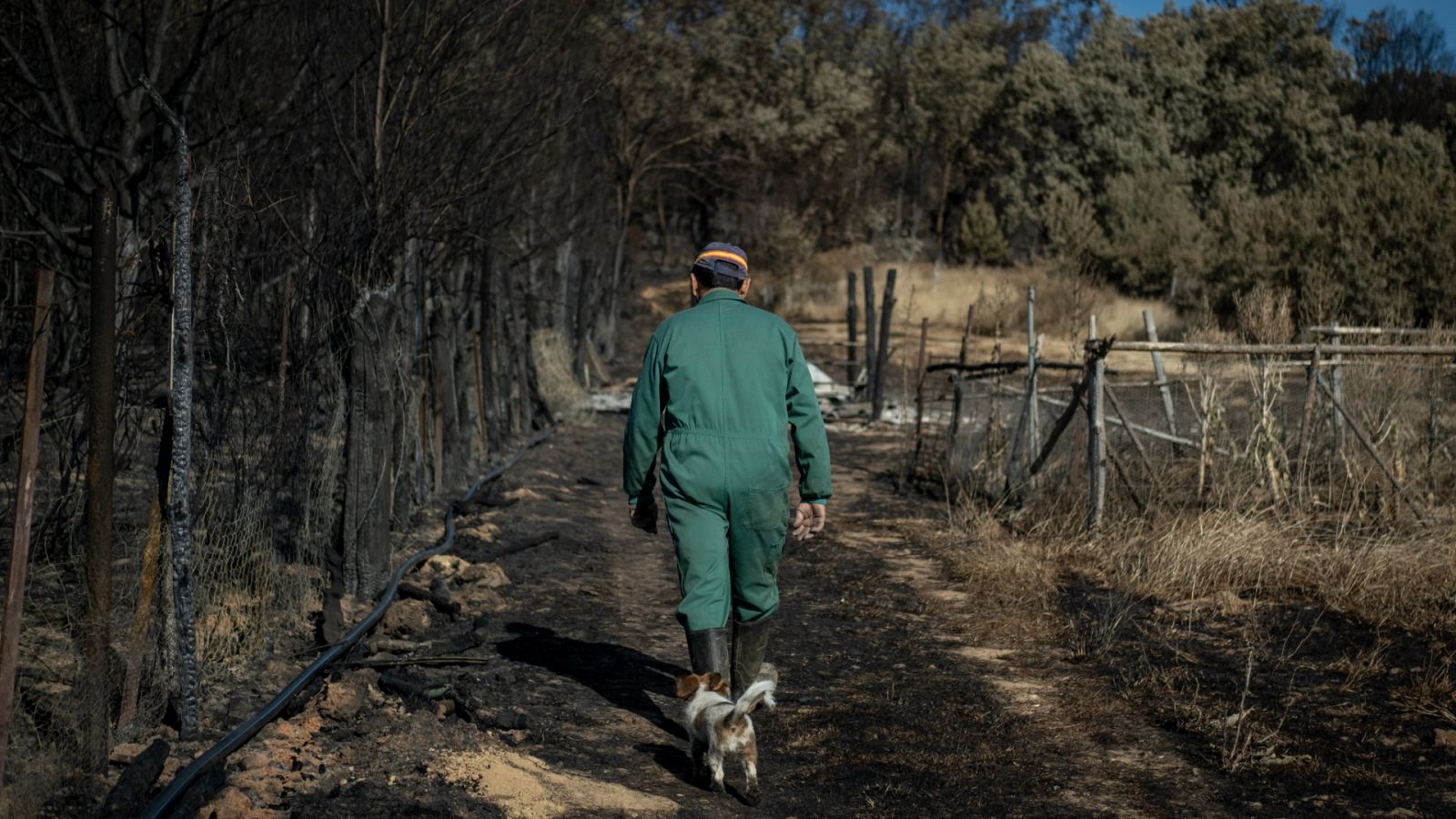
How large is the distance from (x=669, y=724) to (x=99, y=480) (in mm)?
2524

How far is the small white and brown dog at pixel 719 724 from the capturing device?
186 inches

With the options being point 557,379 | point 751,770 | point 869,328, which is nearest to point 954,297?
point 869,328

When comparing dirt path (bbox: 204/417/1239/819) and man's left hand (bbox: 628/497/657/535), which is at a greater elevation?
man's left hand (bbox: 628/497/657/535)

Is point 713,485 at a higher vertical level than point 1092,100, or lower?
lower

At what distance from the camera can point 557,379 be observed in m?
18.8

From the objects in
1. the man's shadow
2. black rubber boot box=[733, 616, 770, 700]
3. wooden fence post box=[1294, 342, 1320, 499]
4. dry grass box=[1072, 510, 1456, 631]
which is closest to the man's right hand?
black rubber boot box=[733, 616, 770, 700]

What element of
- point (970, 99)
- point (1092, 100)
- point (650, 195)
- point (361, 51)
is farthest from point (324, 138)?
point (970, 99)

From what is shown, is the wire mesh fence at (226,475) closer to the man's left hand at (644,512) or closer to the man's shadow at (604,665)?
the man's shadow at (604,665)

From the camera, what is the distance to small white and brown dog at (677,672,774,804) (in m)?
4.73

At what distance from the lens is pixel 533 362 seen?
640 inches

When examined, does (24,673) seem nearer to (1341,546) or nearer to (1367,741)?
(1367,741)

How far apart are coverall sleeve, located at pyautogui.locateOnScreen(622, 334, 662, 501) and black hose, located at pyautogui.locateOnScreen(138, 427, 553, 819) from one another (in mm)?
1607

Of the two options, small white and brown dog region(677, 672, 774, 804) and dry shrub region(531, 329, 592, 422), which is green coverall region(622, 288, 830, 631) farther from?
dry shrub region(531, 329, 592, 422)

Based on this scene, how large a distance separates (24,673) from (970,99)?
48.2 meters
